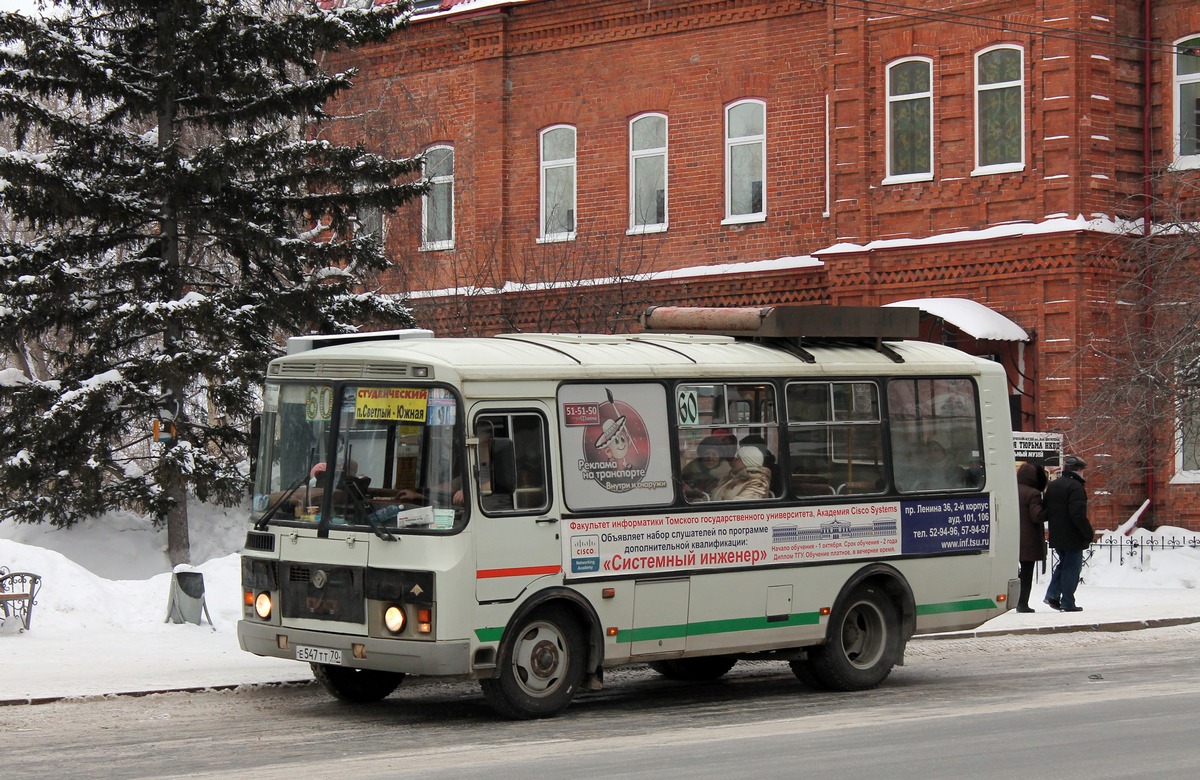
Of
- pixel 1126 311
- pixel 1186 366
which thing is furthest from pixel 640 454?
pixel 1126 311

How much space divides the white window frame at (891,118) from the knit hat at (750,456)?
15579 mm

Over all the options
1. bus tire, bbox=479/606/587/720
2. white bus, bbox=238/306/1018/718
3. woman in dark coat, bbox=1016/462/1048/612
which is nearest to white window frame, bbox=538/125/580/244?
woman in dark coat, bbox=1016/462/1048/612

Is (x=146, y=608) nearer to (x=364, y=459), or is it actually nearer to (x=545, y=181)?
(x=364, y=459)

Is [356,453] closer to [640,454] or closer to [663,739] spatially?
[640,454]

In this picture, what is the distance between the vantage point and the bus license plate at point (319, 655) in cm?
1166

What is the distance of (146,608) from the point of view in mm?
16469

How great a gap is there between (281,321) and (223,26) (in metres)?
3.76

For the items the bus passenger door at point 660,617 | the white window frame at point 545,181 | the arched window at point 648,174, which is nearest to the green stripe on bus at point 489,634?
the bus passenger door at point 660,617

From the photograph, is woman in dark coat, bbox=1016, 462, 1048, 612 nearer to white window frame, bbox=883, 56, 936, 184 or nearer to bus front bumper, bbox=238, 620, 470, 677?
white window frame, bbox=883, 56, 936, 184

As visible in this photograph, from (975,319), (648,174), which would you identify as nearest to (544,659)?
(975,319)

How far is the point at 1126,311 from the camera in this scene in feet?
86.5

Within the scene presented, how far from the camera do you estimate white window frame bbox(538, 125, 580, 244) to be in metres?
32.5

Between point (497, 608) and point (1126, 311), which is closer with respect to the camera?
point (497, 608)

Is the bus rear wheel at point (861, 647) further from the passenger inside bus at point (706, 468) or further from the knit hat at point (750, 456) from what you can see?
the passenger inside bus at point (706, 468)
